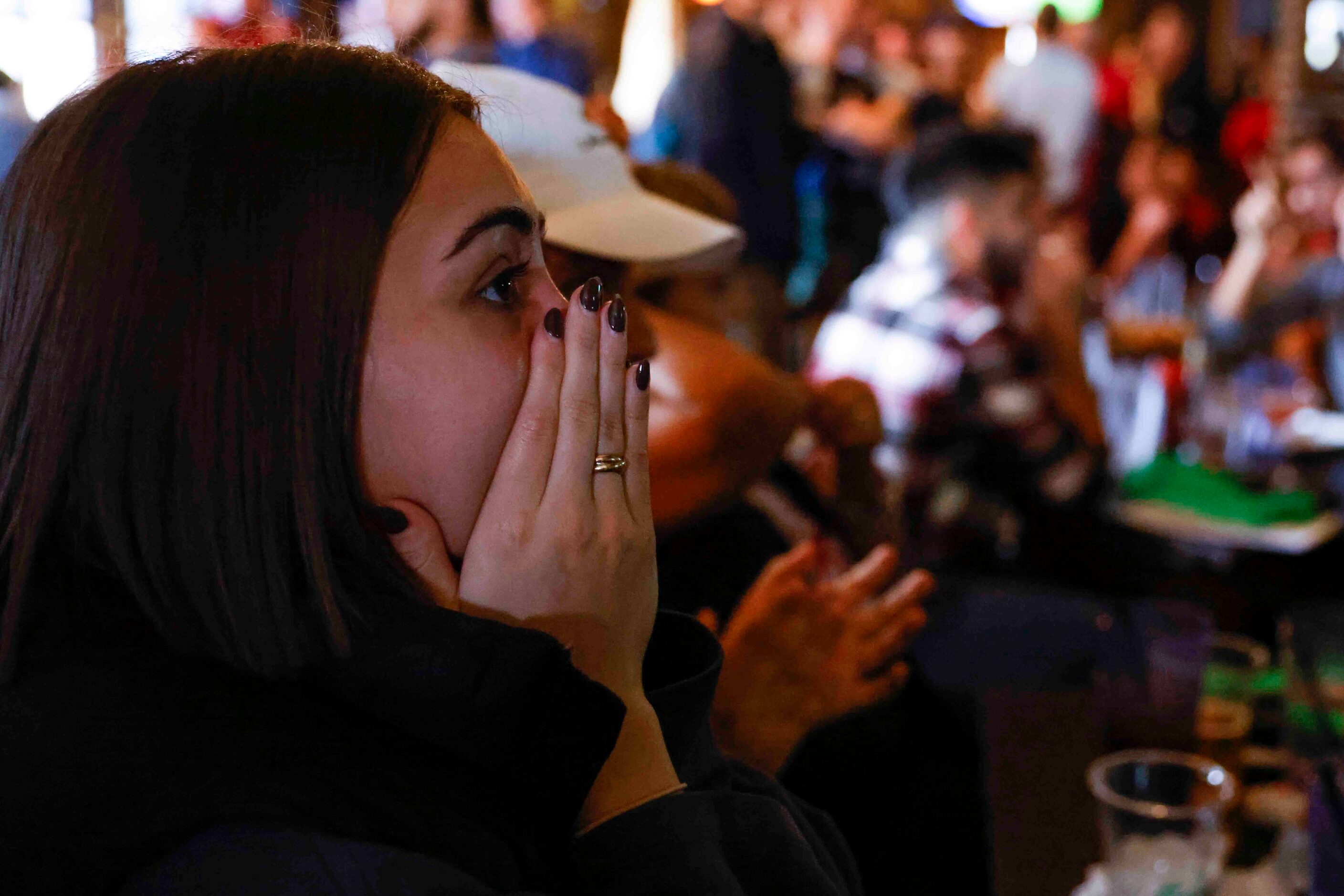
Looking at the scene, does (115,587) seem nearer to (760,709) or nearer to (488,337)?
(488,337)

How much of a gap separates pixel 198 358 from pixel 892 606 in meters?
0.94

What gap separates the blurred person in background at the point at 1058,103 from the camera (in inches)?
236

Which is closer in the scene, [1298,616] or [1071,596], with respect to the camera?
[1298,616]

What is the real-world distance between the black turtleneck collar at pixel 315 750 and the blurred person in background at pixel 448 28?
269 centimetres

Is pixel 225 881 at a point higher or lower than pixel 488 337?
lower

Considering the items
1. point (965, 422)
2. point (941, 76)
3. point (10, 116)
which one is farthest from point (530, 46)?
point (941, 76)

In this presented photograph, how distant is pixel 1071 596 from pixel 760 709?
40.3 inches

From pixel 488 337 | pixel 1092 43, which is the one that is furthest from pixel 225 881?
pixel 1092 43

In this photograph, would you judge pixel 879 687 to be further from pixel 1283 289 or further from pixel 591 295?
pixel 1283 289

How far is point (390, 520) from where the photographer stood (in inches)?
28.9

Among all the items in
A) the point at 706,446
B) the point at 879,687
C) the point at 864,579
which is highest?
the point at 706,446

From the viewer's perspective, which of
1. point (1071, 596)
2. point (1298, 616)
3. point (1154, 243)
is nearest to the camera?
point (1298, 616)

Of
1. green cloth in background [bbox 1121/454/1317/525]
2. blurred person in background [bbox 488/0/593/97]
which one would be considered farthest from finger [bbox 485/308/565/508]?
blurred person in background [bbox 488/0/593/97]

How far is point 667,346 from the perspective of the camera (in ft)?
4.92
